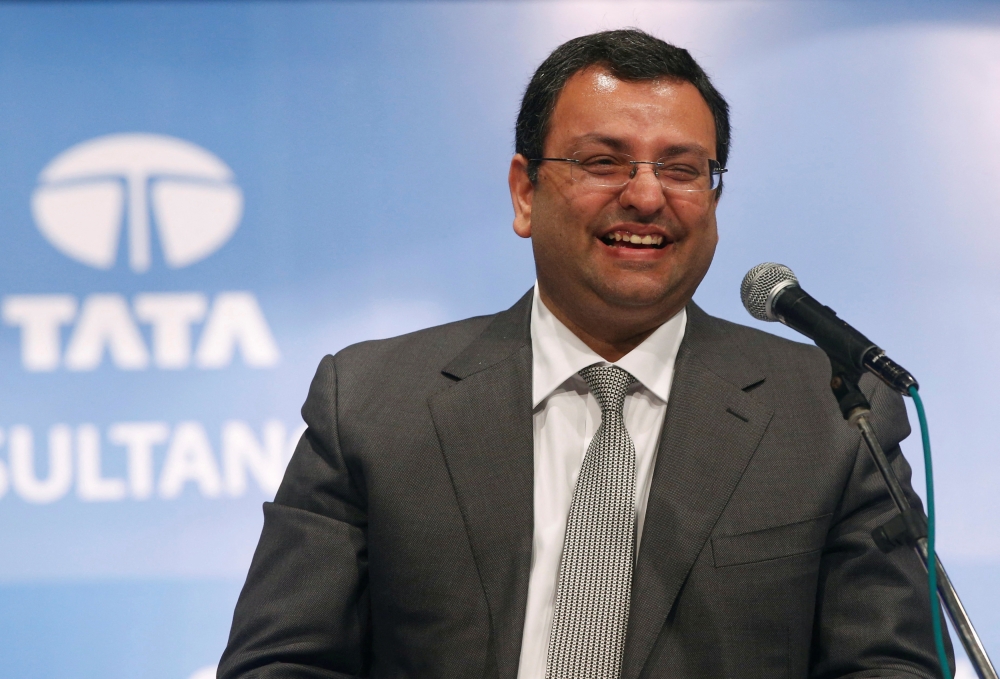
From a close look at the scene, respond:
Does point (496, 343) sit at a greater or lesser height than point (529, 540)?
greater

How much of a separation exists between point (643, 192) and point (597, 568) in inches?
26.3

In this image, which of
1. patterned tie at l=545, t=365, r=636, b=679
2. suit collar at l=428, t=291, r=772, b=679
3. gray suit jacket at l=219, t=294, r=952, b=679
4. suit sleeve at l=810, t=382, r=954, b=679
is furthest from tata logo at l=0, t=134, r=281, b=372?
suit sleeve at l=810, t=382, r=954, b=679

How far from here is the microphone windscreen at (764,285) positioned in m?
1.38

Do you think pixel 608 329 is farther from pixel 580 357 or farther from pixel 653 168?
pixel 653 168

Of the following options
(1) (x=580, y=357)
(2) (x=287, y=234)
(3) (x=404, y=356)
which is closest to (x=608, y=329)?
(1) (x=580, y=357)

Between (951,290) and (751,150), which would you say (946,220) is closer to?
(951,290)

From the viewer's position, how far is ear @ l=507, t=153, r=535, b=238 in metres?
2.02

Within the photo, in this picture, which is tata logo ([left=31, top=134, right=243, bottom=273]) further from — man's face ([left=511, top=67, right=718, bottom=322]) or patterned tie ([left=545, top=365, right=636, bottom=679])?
patterned tie ([left=545, top=365, right=636, bottom=679])

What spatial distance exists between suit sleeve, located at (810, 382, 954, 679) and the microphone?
0.42 m

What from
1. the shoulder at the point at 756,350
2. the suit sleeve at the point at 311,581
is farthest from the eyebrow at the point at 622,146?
the suit sleeve at the point at 311,581

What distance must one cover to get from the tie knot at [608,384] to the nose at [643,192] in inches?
11.9

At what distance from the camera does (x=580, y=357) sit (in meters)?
1.89

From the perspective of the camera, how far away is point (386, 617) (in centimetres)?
179

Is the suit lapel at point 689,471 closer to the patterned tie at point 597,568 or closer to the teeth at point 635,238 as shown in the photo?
the patterned tie at point 597,568
